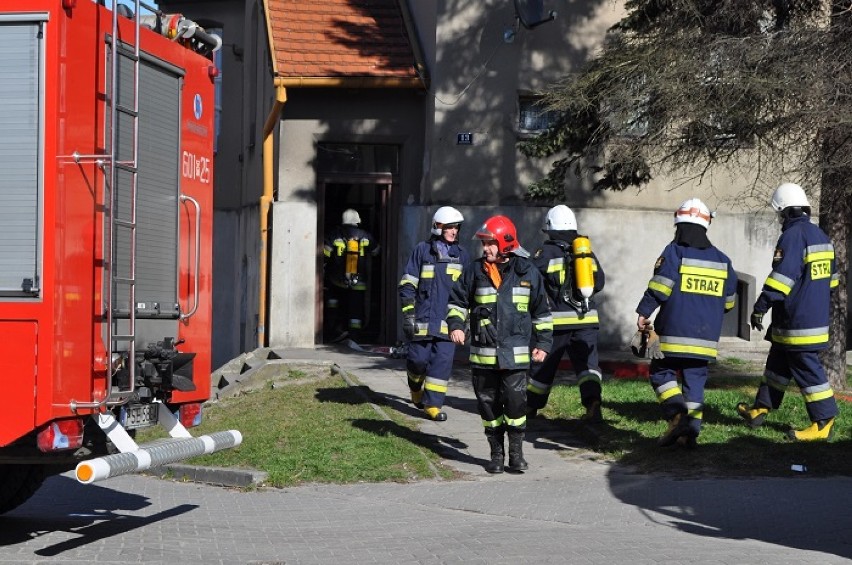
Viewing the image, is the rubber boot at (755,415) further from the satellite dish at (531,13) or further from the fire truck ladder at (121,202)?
the satellite dish at (531,13)

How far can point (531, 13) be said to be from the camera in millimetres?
18406

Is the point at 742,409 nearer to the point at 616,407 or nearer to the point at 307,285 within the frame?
the point at 616,407

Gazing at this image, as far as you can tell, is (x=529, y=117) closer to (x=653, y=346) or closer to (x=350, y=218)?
(x=350, y=218)

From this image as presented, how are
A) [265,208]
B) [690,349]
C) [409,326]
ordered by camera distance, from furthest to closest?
[265,208] → [409,326] → [690,349]

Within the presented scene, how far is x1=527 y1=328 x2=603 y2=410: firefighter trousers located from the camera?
1250 centimetres

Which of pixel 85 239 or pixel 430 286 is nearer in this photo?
pixel 85 239

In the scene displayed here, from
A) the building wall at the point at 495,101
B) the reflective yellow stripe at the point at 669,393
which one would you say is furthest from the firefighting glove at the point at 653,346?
the building wall at the point at 495,101

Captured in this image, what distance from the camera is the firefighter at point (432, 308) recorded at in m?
12.9

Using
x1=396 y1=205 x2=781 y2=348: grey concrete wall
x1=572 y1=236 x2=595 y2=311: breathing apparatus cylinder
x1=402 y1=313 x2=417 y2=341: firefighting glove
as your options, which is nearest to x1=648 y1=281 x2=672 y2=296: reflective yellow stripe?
x1=572 y1=236 x2=595 y2=311: breathing apparatus cylinder

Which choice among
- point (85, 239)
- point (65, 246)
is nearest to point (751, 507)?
point (85, 239)

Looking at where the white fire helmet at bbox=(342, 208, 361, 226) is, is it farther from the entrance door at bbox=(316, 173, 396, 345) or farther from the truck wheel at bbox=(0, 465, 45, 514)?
the truck wheel at bbox=(0, 465, 45, 514)

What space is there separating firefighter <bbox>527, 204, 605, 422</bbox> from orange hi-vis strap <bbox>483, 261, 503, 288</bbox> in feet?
5.63

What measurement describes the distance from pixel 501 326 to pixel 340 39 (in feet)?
33.6

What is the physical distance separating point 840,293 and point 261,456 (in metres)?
6.62
